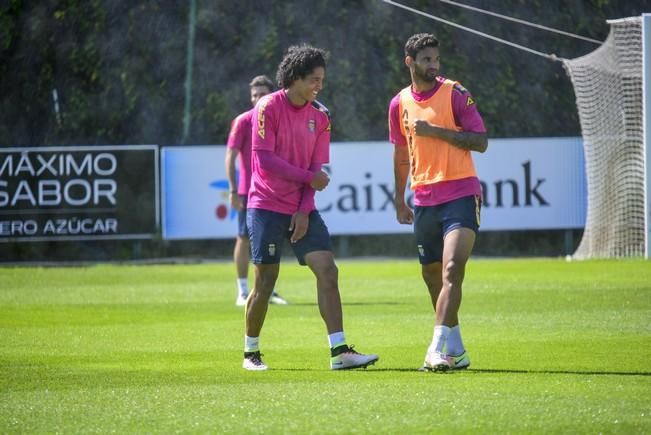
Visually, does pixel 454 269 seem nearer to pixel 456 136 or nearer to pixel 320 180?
pixel 456 136

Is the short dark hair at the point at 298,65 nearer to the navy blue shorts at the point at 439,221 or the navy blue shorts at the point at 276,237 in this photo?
the navy blue shorts at the point at 276,237

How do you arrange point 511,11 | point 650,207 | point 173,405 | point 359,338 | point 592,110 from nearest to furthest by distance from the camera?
point 173,405, point 359,338, point 650,207, point 592,110, point 511,11

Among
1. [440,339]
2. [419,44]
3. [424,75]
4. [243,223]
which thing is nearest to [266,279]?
[440,339]

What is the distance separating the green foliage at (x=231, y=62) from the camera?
2734cm

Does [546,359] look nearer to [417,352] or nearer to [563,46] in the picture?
[417,352]

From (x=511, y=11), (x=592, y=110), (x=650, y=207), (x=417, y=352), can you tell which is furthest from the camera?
(x=511, y=11)

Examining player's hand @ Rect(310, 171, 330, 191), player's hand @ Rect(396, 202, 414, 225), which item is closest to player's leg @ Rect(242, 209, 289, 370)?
player's hand @ Rect(310, 171, 330, 191)

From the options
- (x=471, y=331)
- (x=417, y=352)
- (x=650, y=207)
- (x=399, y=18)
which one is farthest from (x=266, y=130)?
(x=399, y=18)

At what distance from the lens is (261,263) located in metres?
8.81

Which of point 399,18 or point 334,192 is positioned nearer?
point 334,192

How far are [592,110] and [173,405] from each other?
15.5 meters

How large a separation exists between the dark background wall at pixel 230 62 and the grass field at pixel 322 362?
413 inches

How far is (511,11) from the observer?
2727 cm

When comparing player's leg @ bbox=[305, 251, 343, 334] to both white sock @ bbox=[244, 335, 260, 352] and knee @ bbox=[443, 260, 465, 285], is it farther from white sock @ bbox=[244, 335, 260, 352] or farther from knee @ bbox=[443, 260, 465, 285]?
knee @ bbox=[443, 260, 465, 285]
